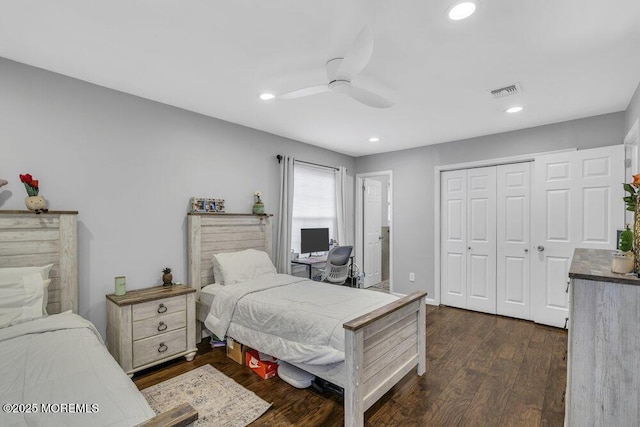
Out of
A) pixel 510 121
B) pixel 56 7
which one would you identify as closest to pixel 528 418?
pixel 510 121

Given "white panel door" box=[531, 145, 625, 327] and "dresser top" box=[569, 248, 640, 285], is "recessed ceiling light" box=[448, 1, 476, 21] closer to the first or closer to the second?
"dresser top" box=[569, 248, 640, 285]

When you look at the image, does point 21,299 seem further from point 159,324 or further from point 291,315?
point 291,315

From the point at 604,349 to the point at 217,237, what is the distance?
3.26 metres

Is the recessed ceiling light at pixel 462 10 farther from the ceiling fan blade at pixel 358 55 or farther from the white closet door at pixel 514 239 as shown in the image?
the white closet door at pixel 514 239

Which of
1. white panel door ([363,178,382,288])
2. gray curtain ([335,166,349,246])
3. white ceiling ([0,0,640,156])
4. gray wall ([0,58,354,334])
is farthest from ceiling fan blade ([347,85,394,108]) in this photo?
white panel door ([363,178,382,288])

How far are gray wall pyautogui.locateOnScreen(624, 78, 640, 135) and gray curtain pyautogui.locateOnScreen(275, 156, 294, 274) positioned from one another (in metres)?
3.60

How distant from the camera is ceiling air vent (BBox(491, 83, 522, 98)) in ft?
8.67

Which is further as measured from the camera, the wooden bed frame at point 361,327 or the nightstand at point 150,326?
the nightstand at point 150,326

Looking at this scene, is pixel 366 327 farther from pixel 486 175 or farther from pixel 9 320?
pixel 486 175

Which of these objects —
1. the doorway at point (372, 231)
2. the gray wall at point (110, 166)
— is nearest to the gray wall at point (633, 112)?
the doorway at point (372, 231)

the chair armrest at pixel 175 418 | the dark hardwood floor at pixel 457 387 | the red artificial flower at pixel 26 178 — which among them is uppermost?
the red artificial flower at pixel 26 178

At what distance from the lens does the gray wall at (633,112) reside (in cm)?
261

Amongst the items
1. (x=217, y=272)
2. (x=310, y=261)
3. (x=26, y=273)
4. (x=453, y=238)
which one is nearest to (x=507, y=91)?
(x=453, y=238)

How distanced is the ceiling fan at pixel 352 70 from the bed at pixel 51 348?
1.85 m
